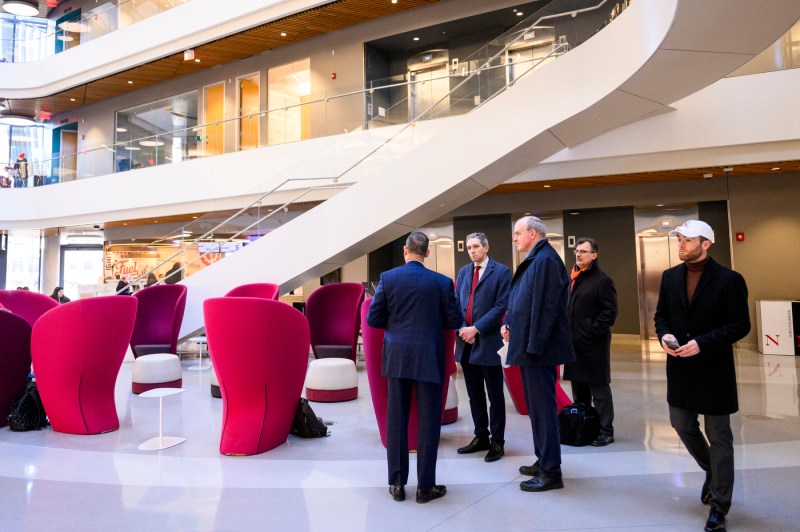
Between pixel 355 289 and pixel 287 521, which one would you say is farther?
pixel 355 289

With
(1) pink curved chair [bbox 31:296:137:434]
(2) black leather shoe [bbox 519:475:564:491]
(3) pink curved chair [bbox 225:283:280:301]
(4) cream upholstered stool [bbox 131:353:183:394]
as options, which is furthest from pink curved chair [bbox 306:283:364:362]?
(2) black leather shoe [bbox 519:475:564:491]

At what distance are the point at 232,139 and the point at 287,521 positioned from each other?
42.0 feet

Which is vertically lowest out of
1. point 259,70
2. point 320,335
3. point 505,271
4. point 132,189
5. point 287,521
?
point 287,521

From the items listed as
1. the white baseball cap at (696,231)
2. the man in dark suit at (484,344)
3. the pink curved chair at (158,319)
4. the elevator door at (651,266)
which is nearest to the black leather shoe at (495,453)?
the man in dark suit at (484,344)

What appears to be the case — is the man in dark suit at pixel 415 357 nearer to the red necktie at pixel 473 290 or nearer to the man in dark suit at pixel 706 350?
the red necktie at pixel 473 290

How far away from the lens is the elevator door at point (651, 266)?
13.0m

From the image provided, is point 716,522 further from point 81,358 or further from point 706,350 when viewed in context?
point 81,358

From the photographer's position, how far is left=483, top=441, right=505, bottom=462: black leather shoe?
14.6 feet

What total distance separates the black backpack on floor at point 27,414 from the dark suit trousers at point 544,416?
4842mm

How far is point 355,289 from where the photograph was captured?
9.05 meters

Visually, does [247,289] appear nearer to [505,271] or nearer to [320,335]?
[320,335]

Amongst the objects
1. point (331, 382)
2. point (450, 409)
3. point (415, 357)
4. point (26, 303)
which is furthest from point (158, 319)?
point (415, 357)

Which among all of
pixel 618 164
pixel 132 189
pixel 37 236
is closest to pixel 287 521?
pixel 618 164

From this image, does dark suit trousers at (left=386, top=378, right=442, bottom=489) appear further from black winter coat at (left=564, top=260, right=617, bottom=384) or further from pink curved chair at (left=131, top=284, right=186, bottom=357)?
pink curved chair at (left=131, top=284, right=186, bottom=357)
